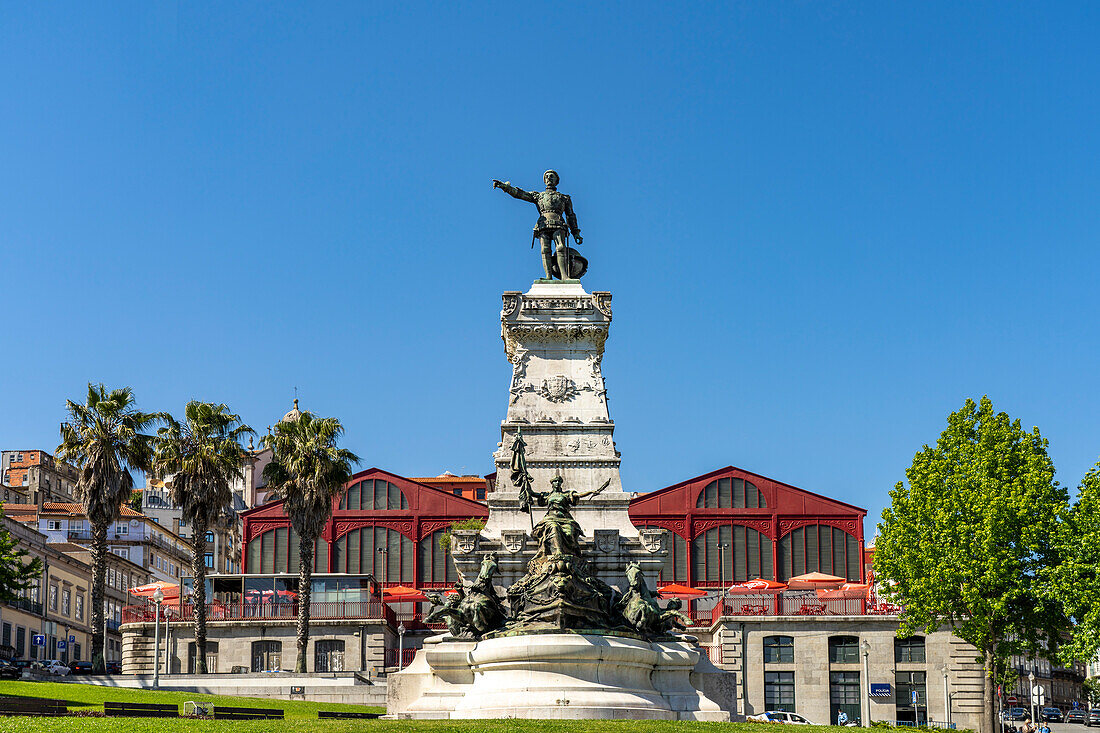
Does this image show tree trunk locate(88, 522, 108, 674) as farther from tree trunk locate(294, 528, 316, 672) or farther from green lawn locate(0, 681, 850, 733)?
green lawn locate(0, 681, 850, 733)

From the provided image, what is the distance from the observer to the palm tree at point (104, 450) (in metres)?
57.4

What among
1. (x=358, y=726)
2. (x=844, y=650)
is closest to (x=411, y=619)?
(x=844, y=650)

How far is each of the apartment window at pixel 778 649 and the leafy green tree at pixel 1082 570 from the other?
1734cm

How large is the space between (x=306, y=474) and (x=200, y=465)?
14.8ft

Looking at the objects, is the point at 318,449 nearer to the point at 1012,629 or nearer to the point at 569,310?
the point at 569,310

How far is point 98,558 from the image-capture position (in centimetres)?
5562

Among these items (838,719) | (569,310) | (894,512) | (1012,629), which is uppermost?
(569,310)

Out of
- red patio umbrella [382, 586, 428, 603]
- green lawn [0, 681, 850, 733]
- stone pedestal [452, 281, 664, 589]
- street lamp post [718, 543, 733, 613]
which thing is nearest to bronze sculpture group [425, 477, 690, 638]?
stone pedestal [452, 281, 664, 589]

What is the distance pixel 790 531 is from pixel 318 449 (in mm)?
28638

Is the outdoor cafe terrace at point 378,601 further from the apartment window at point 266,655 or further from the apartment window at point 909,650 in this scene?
the apartment window at point 909,650

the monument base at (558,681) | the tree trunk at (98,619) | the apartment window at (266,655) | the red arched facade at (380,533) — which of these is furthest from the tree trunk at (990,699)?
the red arched facade at (380,533)

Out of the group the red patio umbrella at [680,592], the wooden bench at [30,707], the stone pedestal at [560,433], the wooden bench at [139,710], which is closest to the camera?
the wooden bench at [30,707]

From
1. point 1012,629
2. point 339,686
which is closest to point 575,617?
point 339,686

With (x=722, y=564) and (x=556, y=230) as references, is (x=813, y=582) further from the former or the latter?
(x=556, y=230)
